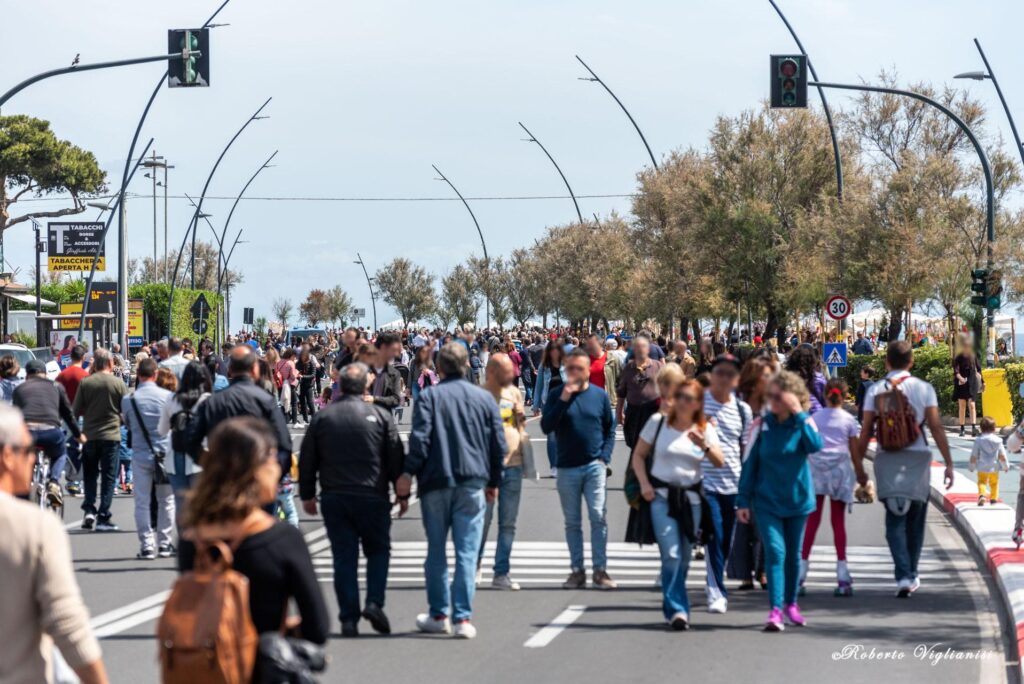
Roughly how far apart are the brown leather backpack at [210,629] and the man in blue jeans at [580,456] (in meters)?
7.04

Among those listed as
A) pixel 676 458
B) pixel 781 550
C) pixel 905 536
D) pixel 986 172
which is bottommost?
pixel 905 536

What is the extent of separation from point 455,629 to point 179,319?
6199 cm

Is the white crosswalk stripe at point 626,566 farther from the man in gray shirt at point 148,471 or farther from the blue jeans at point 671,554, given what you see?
the blue jeans at point 671,554

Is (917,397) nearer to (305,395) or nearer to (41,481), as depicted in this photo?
(41,481)

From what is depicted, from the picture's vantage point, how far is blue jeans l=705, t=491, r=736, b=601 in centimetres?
1041

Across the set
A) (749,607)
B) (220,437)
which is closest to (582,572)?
(749,607)

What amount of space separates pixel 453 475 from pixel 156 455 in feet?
14.8

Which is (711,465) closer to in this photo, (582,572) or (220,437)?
(582,572)

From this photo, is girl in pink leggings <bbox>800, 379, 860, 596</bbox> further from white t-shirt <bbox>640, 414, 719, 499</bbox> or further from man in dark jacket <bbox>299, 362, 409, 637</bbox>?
man in dark jacket <bbox>299, 362, 409, 637</bbox>

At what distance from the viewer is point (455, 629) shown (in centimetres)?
985

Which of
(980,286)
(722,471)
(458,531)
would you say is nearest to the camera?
(458,531)

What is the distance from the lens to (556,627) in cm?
1017

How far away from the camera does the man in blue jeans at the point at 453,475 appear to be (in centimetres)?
971

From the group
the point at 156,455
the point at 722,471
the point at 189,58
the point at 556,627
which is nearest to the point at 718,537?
the point at 722,471
